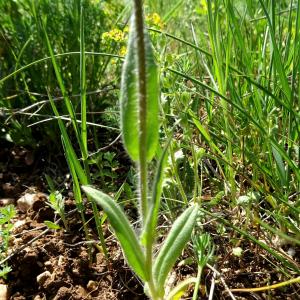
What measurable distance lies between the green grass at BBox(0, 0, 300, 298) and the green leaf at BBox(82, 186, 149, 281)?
0.62ft

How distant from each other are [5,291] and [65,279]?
153 millimetres

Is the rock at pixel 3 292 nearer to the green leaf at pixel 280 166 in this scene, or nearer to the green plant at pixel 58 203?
the green plant at pixel 58 203

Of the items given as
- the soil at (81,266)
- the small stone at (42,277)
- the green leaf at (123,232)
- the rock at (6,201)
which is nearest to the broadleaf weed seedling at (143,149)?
the green leaf at (123,232)

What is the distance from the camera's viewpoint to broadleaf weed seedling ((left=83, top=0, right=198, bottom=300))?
0.75 metres

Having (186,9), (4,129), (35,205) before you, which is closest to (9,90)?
(4,129)

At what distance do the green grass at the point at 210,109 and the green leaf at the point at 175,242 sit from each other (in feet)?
0.37

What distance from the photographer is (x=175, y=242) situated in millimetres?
909

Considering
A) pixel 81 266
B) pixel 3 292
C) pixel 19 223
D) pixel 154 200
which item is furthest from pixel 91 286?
pixel 154 200

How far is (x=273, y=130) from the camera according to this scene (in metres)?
1.06

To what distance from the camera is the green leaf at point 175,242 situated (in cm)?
90

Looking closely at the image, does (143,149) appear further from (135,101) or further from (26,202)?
(26,202)

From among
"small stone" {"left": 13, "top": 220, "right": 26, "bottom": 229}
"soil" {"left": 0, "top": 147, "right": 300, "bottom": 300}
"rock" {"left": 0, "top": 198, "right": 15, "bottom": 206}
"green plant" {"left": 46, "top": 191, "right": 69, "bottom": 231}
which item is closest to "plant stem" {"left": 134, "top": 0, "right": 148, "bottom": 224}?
"soil" {"left": 0, "top": 147, "right": 300, "bottom": 300}

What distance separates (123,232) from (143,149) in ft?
0.54

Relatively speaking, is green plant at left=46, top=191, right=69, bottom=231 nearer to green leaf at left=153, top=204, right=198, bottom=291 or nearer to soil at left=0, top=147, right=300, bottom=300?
soil at left=0, top=147, right=300, bottom=300
